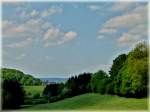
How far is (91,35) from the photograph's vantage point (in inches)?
254

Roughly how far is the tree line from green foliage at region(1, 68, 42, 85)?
0.30 ft

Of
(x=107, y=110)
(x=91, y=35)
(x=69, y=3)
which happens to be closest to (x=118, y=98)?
(x=107, y=110)

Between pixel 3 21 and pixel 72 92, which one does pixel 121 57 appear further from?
pixel 3 21

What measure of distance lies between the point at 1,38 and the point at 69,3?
0.92 meters

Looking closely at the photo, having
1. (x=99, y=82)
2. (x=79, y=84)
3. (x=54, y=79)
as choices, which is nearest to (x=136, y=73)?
(x=99, y=82)

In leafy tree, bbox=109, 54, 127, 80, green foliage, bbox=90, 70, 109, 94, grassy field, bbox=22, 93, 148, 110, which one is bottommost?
grassy field, bbox=22, 93, 148, 110

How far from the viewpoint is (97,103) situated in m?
6.48

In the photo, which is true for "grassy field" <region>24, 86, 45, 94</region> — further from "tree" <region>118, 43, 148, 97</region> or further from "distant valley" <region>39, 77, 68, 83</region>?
"tree" <region>118, 43, 148, 97</region>

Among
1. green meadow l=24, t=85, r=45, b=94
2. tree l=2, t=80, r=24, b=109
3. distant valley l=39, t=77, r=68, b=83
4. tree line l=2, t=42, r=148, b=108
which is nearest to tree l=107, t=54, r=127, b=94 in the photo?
tree line l=2, t=42, r=148, b=108

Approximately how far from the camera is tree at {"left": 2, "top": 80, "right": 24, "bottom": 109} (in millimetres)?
6457

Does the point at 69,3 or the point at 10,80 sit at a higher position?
the point at 69,3

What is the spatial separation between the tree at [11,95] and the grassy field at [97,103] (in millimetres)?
147

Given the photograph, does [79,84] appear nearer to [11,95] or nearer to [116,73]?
[116,73]

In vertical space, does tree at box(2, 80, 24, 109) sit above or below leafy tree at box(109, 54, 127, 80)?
below
